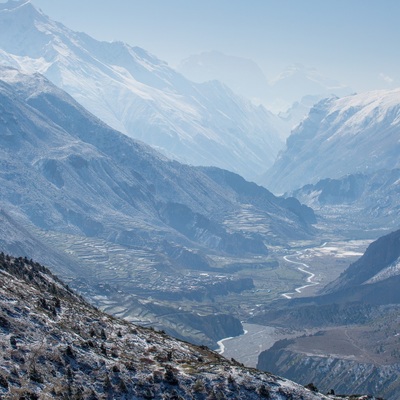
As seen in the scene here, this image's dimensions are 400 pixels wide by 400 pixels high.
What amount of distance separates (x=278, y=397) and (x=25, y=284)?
98.7ft

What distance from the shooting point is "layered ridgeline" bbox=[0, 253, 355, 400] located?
64000 mm

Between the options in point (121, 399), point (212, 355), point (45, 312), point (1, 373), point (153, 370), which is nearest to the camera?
point (1, 373)

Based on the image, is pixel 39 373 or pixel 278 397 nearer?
pixel 39 373

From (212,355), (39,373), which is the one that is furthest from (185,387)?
(212,355)

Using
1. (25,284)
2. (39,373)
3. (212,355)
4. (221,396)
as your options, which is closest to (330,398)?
(221,396)

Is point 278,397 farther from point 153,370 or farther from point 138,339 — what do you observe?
point 138,339

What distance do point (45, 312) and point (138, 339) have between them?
1084cm

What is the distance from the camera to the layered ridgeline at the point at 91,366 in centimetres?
6400

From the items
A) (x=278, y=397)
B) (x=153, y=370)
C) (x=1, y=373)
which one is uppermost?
(x=278, y=397)

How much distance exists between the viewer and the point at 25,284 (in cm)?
8594

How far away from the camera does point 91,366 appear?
68.8m

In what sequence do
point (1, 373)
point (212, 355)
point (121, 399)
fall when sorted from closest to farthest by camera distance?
point (1, 373) < point (121, 399) < point (212, 355)

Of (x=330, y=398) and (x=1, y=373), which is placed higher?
(x=330, y=398)

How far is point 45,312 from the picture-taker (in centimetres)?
7662
